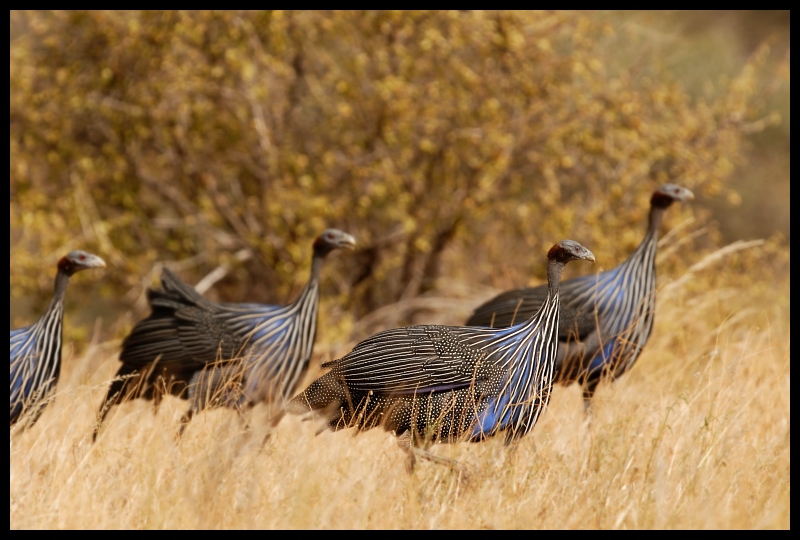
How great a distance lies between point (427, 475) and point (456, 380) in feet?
1.35

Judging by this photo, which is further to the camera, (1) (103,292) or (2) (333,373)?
(1) (103,292)

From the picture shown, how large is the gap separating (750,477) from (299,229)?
5593 mm

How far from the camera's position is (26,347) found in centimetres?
517

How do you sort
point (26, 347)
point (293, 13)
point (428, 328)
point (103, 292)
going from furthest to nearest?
1. point (103, 292)
2. point (293, 13)
3. point (26, 347)
4. point (428, 328)

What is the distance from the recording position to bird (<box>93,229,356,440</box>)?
18.1 feet

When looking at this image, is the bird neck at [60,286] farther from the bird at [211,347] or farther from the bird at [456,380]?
the bird at [456,380]

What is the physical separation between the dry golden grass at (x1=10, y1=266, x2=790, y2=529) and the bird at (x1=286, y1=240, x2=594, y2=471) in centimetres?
14

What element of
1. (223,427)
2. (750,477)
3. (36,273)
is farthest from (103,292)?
(750,477)

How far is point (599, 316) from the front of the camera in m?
5.65

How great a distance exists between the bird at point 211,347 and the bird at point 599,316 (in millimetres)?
1091

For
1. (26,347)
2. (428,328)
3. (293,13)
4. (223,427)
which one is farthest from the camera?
(293,13)

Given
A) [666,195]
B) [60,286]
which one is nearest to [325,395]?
[60,286]

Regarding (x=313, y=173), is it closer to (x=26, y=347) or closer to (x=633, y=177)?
(x=633, y=177)

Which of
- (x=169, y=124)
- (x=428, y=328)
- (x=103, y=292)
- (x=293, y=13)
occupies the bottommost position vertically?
(x=103, y=292)
